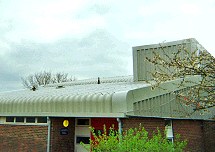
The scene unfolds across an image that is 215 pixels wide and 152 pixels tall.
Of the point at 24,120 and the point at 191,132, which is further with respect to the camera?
the point at 191,132

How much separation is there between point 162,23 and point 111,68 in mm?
28171

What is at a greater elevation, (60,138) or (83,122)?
(83,122)

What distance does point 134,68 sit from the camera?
1669 cm

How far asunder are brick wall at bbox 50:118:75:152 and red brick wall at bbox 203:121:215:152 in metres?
A: 7.11

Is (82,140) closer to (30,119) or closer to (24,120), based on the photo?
(30,119)

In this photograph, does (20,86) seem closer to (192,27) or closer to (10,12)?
(10,12)

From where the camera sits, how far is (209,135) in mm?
14938

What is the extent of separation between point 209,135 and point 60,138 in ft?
26.8

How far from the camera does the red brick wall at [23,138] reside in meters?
11.5

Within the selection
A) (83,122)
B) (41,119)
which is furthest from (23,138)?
(83,122)

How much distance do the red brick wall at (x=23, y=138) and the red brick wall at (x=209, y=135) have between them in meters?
8.37

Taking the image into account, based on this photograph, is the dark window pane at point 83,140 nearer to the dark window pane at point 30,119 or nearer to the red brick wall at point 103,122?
the red brick wall at point 103,122

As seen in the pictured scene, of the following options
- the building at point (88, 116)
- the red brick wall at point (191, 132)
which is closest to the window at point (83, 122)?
the building at point (88, 116)

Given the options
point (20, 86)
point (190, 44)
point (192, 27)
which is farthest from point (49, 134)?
point (20, 86)
